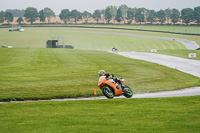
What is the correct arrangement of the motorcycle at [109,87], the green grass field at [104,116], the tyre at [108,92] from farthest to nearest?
Answer: the tyre at [108,92] < the motorcycle at [109,87] < the green grass field at [104,116]

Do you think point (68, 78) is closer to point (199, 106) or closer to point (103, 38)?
point (199, 106)

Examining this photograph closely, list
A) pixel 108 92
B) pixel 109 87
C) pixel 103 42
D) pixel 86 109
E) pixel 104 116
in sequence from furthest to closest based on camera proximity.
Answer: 1. pixel 103 42
2. pixel 108 92
3. pixel 109 87
4. pixel 86 109
5. pixel 104 116

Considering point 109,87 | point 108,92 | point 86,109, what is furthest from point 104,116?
point 108,92

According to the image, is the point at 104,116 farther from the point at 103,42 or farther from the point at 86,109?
the point at 103,42

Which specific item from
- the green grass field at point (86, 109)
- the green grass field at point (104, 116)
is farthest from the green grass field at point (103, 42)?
the green grass field at point (104, 116)

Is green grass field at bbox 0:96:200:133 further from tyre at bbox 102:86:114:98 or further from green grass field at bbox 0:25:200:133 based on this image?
tyre at bbox 102:86:114:98

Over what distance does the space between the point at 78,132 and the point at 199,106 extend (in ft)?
25.1

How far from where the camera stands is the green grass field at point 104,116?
40.7ft

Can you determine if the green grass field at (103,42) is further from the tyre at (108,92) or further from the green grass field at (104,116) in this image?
the green grass field at (104,116)

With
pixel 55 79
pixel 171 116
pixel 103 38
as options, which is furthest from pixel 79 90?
pixel 103 38

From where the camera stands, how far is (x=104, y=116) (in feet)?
47.0

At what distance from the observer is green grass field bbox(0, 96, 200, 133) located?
40.7ft

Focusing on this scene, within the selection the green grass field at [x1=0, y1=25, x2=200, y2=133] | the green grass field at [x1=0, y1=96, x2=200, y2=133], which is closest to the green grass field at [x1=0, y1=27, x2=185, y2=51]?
the green grass field at [x1=0, y1=25, x2=200, y2=133]

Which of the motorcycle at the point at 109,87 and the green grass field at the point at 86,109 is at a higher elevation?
the motorcycle at the point at 109,87
